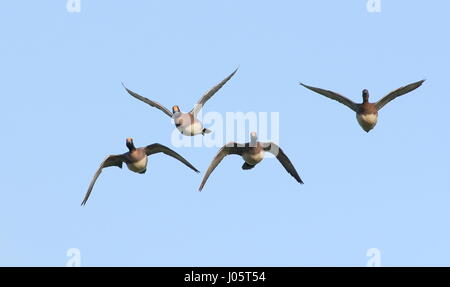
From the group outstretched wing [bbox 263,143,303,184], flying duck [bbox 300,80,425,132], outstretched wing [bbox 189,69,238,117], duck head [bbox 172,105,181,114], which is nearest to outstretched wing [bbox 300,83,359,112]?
flying duck [bbox 300,80,425,132]

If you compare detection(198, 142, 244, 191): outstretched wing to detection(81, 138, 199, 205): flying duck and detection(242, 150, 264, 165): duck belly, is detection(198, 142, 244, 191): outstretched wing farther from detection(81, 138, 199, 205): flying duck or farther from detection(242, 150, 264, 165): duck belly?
detection(81, 138, 199, 205): flying duck

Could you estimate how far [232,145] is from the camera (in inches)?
1012

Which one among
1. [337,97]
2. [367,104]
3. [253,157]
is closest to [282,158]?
[253,157]

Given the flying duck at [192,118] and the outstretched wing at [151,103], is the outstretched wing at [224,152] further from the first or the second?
the outstretched wing at [151,103]

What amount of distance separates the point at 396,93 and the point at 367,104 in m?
0.85

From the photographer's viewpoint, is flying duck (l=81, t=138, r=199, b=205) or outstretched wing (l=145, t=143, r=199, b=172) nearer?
flying duck (l=81, t=138, r=199, b=205)

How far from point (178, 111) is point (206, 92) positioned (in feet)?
3.39

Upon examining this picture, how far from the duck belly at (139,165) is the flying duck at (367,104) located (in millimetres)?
4755

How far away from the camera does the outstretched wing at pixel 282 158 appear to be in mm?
25859

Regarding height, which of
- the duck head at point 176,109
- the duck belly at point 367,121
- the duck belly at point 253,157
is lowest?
the duck belly at point 253,157

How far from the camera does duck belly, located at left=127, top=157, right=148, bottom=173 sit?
26109 mm

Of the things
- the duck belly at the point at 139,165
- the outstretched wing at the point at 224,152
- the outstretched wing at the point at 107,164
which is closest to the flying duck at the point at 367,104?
the outstretched wing at the point at 224,152

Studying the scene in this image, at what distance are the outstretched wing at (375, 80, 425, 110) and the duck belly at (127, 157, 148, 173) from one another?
6.43 meters
